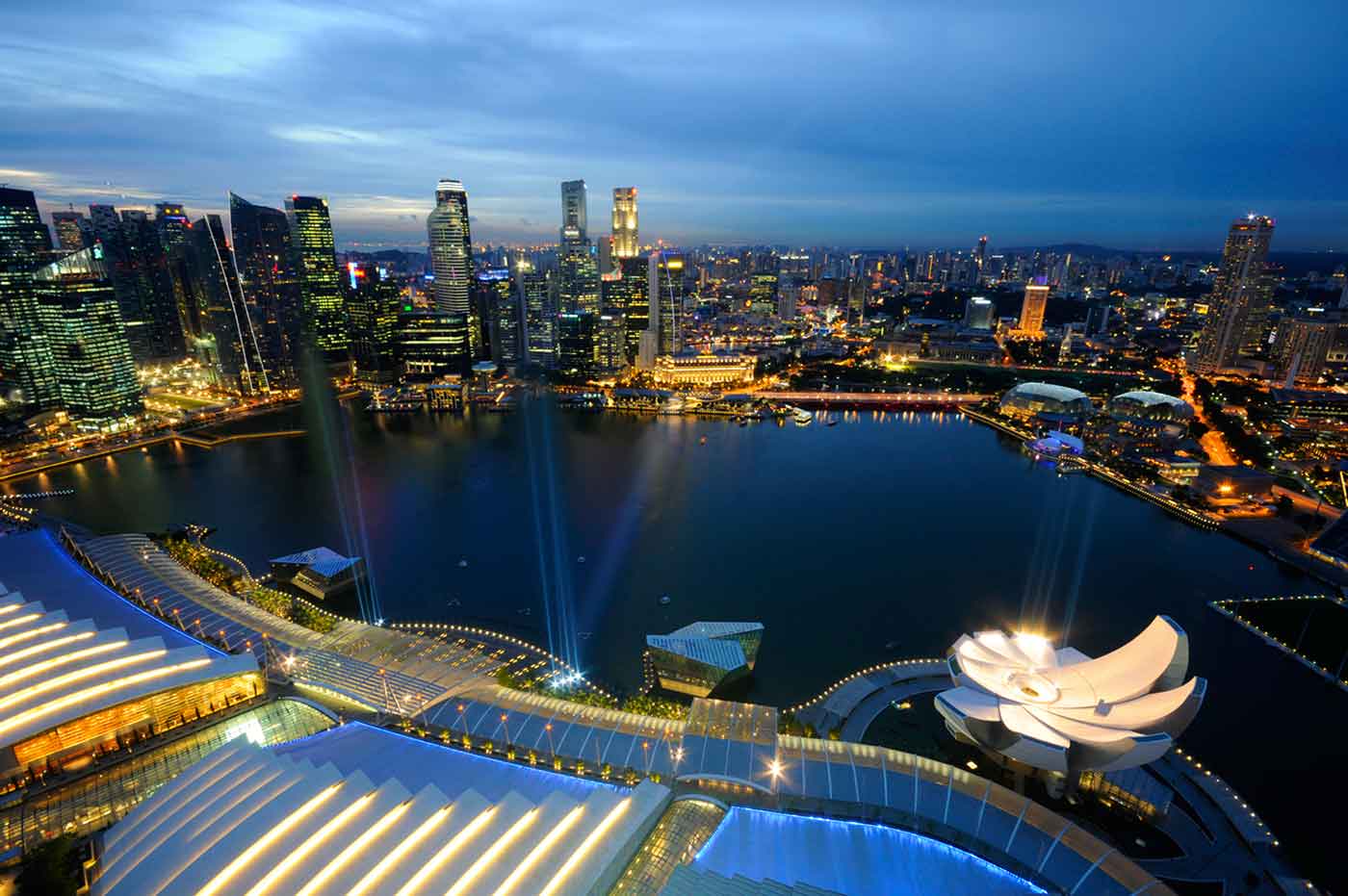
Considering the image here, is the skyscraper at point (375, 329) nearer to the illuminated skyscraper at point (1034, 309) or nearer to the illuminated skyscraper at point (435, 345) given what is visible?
the illuminated skyscraper at point (435, 345)

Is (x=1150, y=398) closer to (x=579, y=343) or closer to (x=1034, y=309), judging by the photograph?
(x=579, y=343)

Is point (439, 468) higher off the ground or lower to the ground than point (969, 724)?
lower

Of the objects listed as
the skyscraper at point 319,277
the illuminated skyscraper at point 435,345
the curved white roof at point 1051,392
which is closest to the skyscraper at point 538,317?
the illuminated skyscraper at point 435,345

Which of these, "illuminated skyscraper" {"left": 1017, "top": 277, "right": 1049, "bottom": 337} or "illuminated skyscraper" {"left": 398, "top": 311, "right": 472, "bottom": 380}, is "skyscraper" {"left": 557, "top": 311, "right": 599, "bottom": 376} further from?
"illuminated skyscraper" {"left": 1017, "top": 277, "right": 1049, "bottom": 337}

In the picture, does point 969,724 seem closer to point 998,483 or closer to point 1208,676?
point 1208,676

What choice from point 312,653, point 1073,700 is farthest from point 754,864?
point 312,653

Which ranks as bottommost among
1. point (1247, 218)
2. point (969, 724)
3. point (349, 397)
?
point (349, 397)

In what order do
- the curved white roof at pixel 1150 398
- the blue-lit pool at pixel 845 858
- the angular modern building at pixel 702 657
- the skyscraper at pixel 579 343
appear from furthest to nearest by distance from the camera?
1. the skyscraper at pixel 579 343
2. the curved white roof at pixel 1150 398
3. the angular modern building at pixel 702 657
4. the blue-lit pool at pixel 845 858
